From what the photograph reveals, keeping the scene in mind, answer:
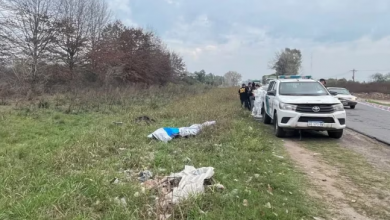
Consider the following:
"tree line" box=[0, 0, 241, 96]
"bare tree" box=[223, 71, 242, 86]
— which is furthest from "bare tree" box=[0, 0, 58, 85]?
"bare tree" box=[223, 71, 242, 86]

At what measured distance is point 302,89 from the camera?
10.0 m

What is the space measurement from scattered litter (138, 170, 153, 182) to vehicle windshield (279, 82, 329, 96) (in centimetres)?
603

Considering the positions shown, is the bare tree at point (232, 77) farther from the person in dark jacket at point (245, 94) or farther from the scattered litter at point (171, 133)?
the scattered litter at point (171, 133)

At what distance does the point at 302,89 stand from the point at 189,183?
6.77m

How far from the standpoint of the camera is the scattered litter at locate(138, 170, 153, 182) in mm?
4959

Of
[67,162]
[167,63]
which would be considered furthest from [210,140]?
[167,63]

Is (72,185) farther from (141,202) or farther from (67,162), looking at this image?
(67,162)

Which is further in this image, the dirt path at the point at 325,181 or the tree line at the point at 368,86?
the tree line at the point at 368,86


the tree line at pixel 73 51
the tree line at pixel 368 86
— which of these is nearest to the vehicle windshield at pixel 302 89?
the tree line at pixel 73 51

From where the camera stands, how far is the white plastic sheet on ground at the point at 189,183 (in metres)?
3.98

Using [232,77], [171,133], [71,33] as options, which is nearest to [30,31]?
[71,33]

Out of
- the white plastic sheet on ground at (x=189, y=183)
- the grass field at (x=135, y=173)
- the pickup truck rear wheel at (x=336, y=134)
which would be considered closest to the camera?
the grass field at (x=135, y=173)

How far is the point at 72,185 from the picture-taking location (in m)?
4.16

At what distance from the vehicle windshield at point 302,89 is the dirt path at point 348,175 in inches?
64.6
